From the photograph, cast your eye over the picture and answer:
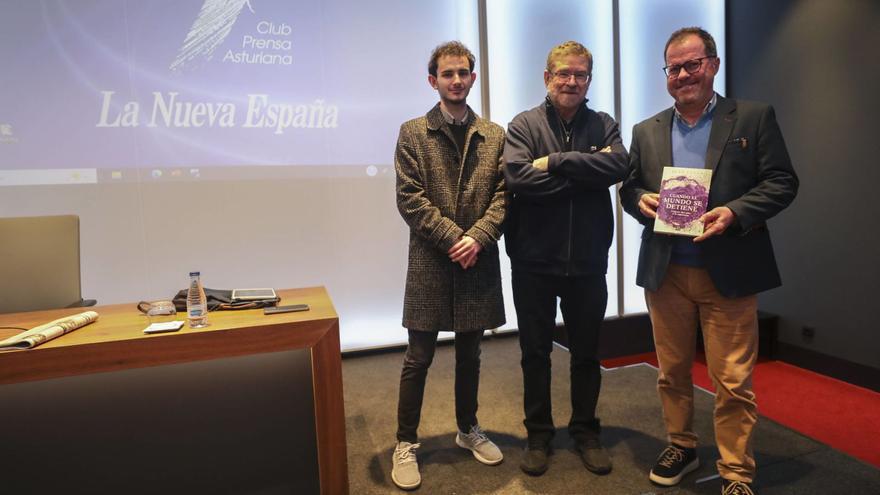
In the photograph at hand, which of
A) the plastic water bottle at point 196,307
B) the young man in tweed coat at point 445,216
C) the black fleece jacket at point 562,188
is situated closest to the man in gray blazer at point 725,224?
the black fleece jacket at point 562,188

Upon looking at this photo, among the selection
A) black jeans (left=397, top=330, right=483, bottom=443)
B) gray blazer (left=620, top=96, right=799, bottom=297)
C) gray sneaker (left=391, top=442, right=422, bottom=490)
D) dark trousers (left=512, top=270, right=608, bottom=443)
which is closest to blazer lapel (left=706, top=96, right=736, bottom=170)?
gray blazer (left=620, top=96, right=799, bottom=297)

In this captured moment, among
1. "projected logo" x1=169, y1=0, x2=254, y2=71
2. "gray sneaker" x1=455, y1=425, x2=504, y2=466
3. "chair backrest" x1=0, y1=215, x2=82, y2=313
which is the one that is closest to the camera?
"gray sneaker" x1=455, y1=425, x2=504, y2=466

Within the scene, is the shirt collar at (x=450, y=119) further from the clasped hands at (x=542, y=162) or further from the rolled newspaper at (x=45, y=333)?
the rolled newspaper at (x=45, y=333)

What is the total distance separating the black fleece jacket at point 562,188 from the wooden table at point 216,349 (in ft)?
2.71

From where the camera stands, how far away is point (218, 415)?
1.86 meters

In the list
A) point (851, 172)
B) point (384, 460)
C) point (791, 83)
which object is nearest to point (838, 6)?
point (791, 83)

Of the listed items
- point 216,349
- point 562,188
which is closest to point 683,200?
point 562,188

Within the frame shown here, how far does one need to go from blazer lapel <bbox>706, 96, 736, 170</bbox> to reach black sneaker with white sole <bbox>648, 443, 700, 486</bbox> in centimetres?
110

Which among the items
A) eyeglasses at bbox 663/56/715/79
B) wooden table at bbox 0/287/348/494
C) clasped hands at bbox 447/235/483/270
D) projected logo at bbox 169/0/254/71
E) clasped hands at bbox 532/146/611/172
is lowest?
wooden table at bbox 0/287/348/494

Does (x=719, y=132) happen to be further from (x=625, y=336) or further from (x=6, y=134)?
(x=6, y=134)

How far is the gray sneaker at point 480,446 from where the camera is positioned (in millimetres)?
2189

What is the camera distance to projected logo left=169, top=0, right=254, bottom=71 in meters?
3.42

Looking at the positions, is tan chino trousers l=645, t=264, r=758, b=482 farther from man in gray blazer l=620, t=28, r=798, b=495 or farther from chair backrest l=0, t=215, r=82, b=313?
chair backrest l=0, t=215, r=82, b=313

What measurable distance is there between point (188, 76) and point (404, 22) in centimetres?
150
